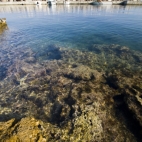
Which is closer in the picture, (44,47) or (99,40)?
(44,47)

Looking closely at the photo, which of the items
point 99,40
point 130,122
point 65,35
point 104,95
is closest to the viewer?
point 130,122

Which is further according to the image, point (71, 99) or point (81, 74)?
point (81, 74)

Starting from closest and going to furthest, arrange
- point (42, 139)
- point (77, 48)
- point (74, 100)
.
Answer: point (42, 139) < point (74, 100) < point (77, 48)

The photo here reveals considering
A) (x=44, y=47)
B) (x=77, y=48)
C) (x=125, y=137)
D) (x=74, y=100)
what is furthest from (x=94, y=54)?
(x=125, y=137)

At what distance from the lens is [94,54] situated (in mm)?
16500

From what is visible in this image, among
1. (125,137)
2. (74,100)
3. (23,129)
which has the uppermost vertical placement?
(23,129)

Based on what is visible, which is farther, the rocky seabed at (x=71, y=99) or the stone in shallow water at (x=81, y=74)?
the stone in shallow water at (x=81, y=74)

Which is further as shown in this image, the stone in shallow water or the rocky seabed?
the stone in shallow water

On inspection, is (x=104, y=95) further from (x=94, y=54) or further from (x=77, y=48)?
(x=77, y=48)

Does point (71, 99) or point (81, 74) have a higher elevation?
point (81, 74)

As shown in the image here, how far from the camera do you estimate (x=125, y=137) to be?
22.1 feet

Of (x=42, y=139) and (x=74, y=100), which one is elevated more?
(x=42, y=139)

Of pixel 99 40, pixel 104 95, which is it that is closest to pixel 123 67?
pixel 104 95

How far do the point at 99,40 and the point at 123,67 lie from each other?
999 cm
